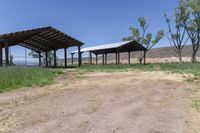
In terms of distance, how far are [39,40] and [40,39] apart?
1.75 feet

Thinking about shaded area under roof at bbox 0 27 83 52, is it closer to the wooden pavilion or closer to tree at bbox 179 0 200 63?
the wooden pavilion

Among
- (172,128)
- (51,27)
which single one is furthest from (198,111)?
(51,27)

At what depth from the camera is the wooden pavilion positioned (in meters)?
17.4

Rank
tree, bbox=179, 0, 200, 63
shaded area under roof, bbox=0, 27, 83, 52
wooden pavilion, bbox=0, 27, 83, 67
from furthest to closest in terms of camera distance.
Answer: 1. tree, bbox=179, 0, 200, 63
2. shaded area under roof, bbox=0, 27, 83, 52
3. wooden pavilion, bbox=0, 27, 83, 67

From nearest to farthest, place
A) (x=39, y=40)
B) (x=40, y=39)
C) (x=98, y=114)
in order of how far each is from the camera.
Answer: (x=98, y=114) → (x=40, y=39) → (x=39, y=40)

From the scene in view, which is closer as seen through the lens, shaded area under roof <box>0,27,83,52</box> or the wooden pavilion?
the wooden pavilion

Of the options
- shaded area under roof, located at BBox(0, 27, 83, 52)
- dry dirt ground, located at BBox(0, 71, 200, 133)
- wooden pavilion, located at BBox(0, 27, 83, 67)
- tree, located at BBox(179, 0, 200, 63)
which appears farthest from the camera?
tree, located at BBox(179, 0, 200, 63)

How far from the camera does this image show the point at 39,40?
78.8 feet

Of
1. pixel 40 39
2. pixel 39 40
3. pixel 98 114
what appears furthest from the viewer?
pixel 39 40

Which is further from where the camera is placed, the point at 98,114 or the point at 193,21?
the point at 193,21

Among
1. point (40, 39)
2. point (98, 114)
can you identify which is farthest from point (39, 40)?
point (98, 114)

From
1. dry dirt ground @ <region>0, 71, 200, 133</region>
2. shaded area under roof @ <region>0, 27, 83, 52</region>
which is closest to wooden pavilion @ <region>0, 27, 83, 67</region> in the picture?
shaded area under roof @ <region>0, 27, 83, 52</region>

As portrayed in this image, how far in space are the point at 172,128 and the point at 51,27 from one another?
54.0ft

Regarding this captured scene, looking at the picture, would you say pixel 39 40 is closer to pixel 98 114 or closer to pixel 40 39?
pixel 40 39
